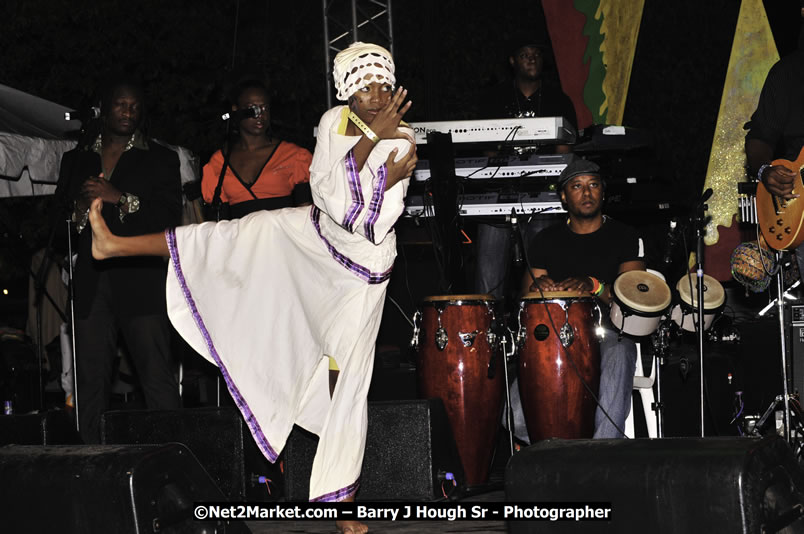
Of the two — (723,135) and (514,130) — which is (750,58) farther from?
(514,130)

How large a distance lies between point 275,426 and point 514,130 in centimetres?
272

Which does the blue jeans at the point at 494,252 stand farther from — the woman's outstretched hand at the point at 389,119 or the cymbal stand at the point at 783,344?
the woman's outstretched hand at the point at 389,119

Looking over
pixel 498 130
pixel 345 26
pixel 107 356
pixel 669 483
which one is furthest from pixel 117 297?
pixel 345 26

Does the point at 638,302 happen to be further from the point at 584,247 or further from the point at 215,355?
the point at 215,355

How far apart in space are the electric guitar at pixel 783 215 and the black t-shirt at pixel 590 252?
71 cm

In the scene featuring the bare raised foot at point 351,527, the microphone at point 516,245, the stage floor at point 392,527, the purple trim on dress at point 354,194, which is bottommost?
the stage floor at point 392,527

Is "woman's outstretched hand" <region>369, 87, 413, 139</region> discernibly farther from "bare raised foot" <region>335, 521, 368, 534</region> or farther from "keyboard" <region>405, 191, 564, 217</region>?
"keyboard" <region>405, 191, 564, 217</region>

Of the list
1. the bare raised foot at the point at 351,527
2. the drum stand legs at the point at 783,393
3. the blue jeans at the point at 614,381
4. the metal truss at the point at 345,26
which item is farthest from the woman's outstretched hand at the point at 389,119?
the metal truss at the point at 345,26

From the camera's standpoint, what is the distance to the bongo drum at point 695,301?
557 centimetres

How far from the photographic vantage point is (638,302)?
5.16m

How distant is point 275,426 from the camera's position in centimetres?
412

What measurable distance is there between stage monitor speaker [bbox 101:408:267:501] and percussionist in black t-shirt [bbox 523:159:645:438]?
1887 millimetres

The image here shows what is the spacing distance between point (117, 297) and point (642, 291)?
110 inches

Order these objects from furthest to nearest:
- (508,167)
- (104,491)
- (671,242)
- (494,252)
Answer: (494,252)
(508,167)
(671,242)
(104,491)
